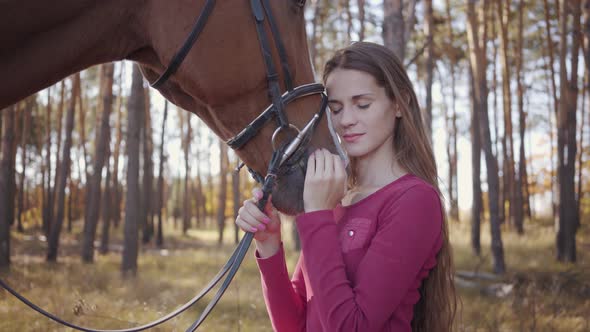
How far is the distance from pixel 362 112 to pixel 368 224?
1.37 ft

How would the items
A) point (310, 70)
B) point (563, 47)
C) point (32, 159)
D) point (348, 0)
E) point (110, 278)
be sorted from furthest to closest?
point (32, 159) → point (348, 0) → point (563, 47) → point (110, 278) → point (310, 70)

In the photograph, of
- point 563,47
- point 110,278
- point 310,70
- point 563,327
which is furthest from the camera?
point 563,47

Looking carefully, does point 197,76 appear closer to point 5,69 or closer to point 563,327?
point 5,69

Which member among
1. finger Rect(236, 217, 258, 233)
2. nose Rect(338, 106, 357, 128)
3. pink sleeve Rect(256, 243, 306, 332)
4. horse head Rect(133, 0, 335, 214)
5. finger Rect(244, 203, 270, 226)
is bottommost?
pink sleeve Rect(256, 243, 306, 332)

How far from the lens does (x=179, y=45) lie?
1.78 m

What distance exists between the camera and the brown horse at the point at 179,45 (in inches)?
68.9

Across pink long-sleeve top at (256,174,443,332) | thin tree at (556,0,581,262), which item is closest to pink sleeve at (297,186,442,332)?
pink long-sleeve top at (256,174,443,332)

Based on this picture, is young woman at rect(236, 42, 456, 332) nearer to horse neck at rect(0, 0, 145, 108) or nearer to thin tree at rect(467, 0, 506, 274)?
horse neck at rect(0, 0, 145, 108)

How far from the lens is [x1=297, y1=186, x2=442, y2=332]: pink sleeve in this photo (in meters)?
1.38

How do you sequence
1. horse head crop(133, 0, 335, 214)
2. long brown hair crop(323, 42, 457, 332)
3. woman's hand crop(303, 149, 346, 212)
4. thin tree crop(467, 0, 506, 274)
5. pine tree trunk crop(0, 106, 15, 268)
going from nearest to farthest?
woman's hand crop(303, 149, 346, 212), long brown hair crop(323, 42, 457, 332), horse head crop(133, 0, 335, 214), pine tree trunk crop(0, 106, 15, 268), thin tree crop(467, 0, 506, 274)

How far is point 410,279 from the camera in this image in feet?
4.75

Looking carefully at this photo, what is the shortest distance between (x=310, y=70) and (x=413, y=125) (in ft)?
1.62

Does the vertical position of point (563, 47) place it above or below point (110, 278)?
above

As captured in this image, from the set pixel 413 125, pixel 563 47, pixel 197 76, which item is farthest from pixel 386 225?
pixel 563 47
